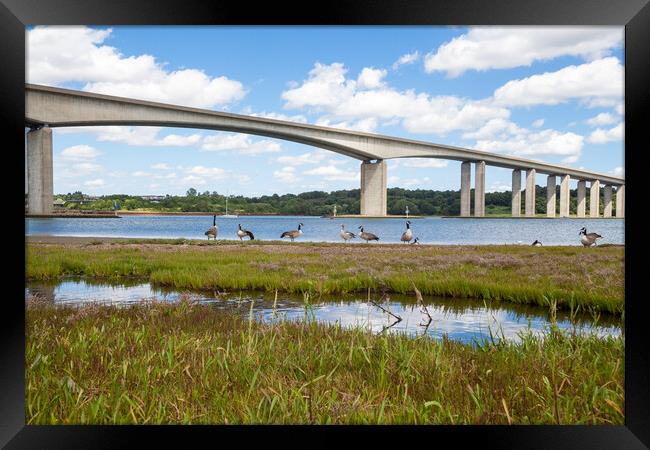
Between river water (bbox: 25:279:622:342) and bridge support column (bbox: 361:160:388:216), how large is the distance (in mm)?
2952

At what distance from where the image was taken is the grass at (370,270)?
689 centimetres

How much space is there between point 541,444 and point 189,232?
1621 centimetres

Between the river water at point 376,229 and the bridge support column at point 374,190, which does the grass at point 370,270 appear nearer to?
the river water at point 376,229

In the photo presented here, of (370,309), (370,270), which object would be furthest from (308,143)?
(370,309)

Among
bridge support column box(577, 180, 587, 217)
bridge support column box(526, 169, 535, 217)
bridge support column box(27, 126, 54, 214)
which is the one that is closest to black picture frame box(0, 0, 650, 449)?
bridge support column box(27, 126, 54, 214)

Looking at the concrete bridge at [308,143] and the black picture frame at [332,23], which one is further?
the concrete bridge at [308,143]

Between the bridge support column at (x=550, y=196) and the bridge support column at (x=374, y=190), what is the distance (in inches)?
134

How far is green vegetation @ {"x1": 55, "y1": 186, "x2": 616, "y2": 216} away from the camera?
7.87m

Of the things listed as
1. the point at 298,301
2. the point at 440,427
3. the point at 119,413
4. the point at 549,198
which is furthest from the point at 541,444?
the point at 549,198

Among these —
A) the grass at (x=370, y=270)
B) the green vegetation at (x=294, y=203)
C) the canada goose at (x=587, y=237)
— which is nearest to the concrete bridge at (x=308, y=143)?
the green vegetation at (x=294, y=203)

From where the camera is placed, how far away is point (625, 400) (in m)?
2.91

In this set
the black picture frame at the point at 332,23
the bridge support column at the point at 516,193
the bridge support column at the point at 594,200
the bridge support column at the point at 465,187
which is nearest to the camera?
the black picture frame at the point at 332,23

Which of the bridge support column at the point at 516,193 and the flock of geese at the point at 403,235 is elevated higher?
the bridge support column at the point at 516,193

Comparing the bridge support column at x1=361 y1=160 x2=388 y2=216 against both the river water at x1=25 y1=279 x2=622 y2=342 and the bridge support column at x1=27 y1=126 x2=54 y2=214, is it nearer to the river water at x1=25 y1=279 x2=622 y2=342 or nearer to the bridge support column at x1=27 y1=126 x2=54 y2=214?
the river water at x1=25 y1=279 x2=622 y2=342
